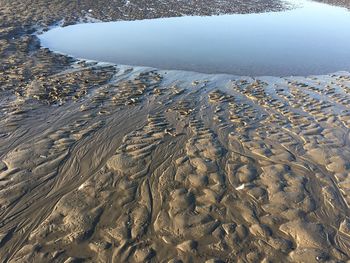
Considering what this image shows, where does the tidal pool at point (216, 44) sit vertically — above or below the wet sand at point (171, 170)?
above

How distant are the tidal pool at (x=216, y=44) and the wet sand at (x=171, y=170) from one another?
2.58 meters

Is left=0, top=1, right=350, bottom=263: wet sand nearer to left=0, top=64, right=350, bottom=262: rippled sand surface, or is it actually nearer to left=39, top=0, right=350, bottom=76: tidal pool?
left=0, top=64, right=350, bottom=262: rippled sand surface

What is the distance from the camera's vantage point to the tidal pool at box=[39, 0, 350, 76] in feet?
55.2

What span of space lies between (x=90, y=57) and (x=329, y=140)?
503 inches

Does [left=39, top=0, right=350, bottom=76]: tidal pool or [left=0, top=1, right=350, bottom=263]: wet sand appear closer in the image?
[left=0, top=1, right=350, bottom=263]: wet sand

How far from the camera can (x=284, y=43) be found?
20422 mm

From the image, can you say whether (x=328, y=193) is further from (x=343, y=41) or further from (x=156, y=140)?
(x=343, y=41)

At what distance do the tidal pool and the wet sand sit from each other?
8.45ft

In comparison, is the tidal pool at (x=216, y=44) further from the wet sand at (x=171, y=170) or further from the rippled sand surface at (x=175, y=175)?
the rippled sand surface at (x=175, y=175)

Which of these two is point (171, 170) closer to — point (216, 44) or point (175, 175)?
point (175, 175)

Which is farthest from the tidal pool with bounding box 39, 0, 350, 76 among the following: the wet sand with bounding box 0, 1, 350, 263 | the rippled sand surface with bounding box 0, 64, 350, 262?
the rippled sand surface with bounding box 0, 64, 350, 262

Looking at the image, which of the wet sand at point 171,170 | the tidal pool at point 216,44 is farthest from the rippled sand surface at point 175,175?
the tidal pool at point 216,44

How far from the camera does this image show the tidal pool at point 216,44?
16828 mm

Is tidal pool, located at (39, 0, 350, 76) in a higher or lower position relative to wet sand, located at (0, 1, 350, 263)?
higher
